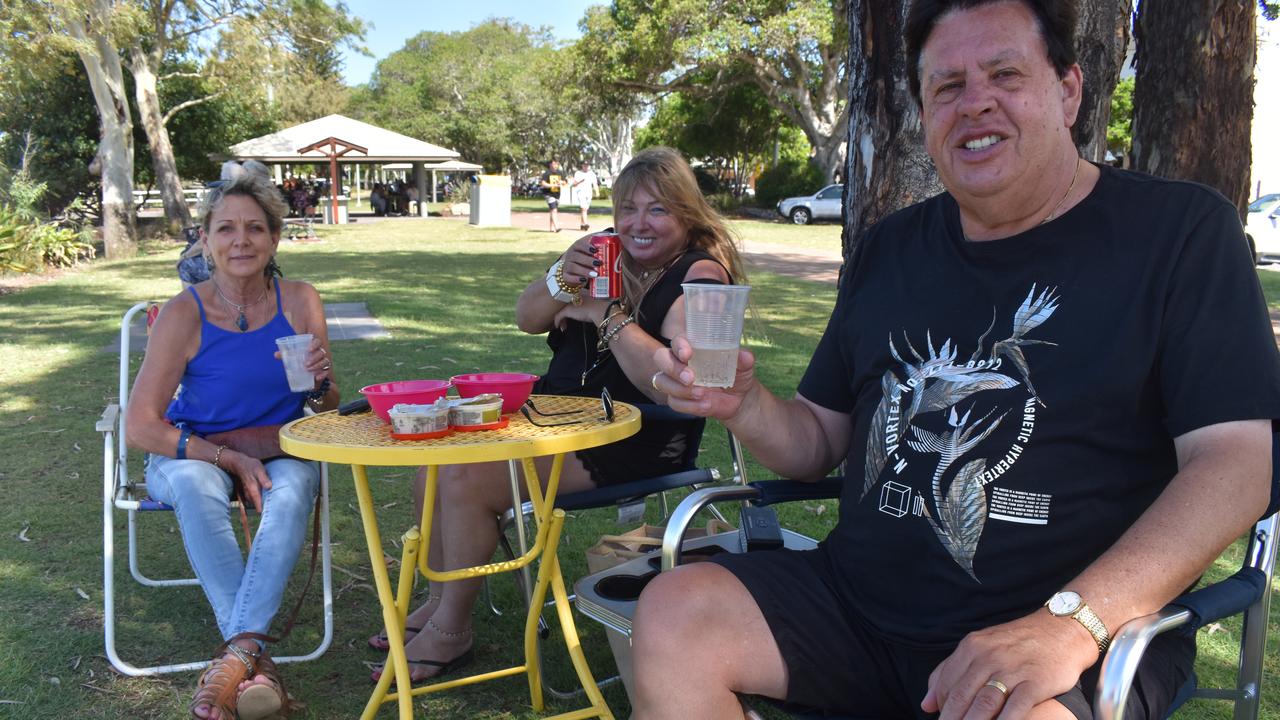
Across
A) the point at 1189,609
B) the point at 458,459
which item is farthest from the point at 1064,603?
the point at 458,459

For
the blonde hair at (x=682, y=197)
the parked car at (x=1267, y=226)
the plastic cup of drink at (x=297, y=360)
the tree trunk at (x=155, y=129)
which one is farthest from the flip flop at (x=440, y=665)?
the tree trunk at (x=155, y=129)

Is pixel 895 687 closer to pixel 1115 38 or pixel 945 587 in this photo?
pixel 945 587

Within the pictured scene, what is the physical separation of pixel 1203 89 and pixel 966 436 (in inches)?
145

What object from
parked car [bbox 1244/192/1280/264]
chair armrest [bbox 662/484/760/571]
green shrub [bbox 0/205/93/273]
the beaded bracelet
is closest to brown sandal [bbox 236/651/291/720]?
the beaded bracelet

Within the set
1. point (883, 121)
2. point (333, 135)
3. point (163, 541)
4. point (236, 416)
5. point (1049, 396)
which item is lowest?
point (163, 541)

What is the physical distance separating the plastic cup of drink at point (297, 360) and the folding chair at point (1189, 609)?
1605 mm

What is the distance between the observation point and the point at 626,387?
130 inches

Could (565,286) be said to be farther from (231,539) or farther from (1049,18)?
(1049,18)

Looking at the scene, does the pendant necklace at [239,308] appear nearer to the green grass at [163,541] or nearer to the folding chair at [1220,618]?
the green grass at [163,541]

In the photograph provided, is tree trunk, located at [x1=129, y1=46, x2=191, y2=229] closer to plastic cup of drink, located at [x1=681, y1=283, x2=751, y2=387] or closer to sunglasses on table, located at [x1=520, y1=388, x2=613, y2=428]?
sunglasses on table, located at [x1=520, y1=388, x2=613, y2=428]

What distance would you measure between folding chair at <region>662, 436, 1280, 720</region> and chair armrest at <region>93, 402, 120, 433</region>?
203 centimetres

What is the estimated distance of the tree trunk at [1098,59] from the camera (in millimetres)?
3197

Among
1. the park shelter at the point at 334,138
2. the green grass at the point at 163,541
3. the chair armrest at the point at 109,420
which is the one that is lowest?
the green grass at the point at 163,541

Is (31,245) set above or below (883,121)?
below
